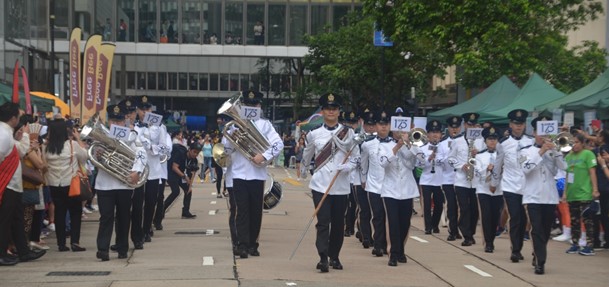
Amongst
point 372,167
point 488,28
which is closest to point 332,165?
point 372,167

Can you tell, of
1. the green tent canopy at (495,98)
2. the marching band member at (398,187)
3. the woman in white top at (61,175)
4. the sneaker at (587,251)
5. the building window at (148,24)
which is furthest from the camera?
the building window at (148,24)

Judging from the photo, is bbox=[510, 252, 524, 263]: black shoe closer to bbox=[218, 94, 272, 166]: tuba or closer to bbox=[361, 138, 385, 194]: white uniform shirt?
bbox=[361, 138, 385, 194]: white uniform shirt

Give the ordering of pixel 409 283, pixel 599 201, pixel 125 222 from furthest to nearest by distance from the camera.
A: pixel 599 201 → pixel 125 222 → pixel 409 283

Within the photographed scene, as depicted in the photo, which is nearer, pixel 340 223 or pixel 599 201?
pixel 340 223

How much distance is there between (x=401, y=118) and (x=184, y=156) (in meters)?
8.26

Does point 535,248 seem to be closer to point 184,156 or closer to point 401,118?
point 401,118

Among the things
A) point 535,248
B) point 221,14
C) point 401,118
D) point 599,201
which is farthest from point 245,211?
point 221,14

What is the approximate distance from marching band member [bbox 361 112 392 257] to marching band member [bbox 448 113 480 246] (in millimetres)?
2479

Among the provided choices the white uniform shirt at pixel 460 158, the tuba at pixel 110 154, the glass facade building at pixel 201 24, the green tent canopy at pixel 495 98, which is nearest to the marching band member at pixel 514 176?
the white uniform shirt at pixel 460 158

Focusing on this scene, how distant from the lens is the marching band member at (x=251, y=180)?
13.6 metres

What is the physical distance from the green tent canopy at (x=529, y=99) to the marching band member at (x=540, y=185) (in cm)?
1215

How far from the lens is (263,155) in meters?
13.7

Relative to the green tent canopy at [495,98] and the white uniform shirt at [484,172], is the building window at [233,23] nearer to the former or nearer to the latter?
the green tent canopy at [495,98]

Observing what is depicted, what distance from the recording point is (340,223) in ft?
41.2
